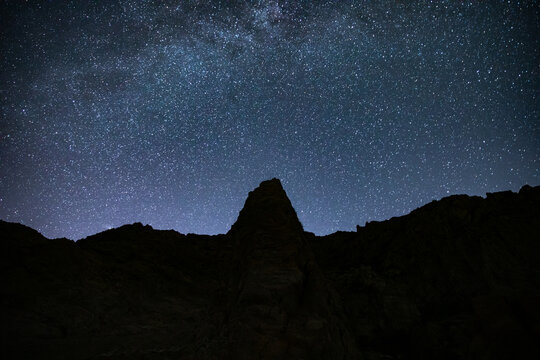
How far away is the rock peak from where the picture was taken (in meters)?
14.2

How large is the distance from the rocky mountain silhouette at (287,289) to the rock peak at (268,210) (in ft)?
0.26

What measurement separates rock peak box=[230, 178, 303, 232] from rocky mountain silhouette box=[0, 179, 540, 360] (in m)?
0.08

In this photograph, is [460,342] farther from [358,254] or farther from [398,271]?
[358,254]

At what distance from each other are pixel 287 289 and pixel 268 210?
421 centimetres

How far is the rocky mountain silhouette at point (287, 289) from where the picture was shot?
10.5 m

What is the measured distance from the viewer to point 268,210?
581 inches

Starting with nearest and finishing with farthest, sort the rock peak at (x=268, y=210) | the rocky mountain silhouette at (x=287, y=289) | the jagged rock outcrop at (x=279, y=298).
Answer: the jagged rock outcrop at (x=279, y=298)
the rocky mountain silhouette at (x=287, y=289)
the rock peak at (x=268, y=210)

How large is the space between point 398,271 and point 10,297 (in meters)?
26.1

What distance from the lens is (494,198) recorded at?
26453mm

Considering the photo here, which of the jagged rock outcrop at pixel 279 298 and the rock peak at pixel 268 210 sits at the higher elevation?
the rock peak at pixel 268 210

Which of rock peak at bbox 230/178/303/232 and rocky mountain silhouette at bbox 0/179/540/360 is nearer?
rocky mountain silhouette at bbox 0/179/540/360

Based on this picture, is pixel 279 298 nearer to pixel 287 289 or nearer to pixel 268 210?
pixel 287 289

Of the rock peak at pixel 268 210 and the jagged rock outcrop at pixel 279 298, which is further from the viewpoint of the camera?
the rock peak at pixel 268 210

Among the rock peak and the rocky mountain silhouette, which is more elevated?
the rock peak
